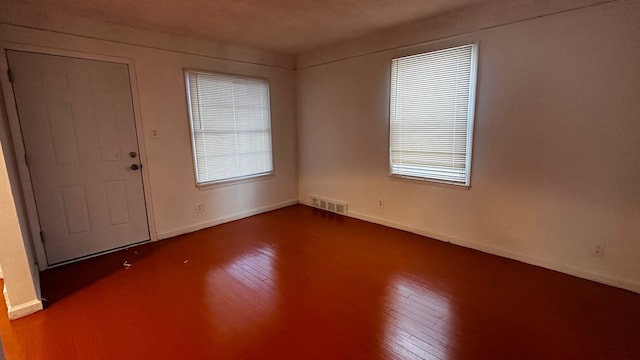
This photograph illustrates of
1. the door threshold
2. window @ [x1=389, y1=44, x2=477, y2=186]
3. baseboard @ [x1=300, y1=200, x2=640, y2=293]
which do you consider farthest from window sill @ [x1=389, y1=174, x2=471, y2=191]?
the door threshold

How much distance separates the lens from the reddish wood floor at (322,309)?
185 centimetres

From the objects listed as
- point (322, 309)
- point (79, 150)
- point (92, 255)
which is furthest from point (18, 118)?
point (322, 309)

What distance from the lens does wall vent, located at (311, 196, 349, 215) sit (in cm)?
457

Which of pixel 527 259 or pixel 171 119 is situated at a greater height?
pixel 171 119

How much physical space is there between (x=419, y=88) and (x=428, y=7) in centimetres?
83

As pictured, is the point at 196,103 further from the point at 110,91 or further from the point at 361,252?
the point at 361,252

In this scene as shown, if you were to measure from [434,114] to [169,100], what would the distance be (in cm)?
310

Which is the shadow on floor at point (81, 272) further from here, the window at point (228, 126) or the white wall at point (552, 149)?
the white wall at point (552, 149)

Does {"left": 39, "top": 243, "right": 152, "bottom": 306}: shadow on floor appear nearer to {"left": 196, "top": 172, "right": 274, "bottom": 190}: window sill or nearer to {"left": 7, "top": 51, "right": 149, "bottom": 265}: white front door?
{"left": 7, "top": 51, "right": 149, "bottom": 265}: white front door

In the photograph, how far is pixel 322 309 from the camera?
2248mm

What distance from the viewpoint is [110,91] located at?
3.12 meters

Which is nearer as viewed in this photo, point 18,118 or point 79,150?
point 18,118

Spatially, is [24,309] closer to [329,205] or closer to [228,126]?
[228,126]

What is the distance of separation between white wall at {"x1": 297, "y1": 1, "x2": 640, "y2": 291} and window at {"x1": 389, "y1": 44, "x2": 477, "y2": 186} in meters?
0.11
